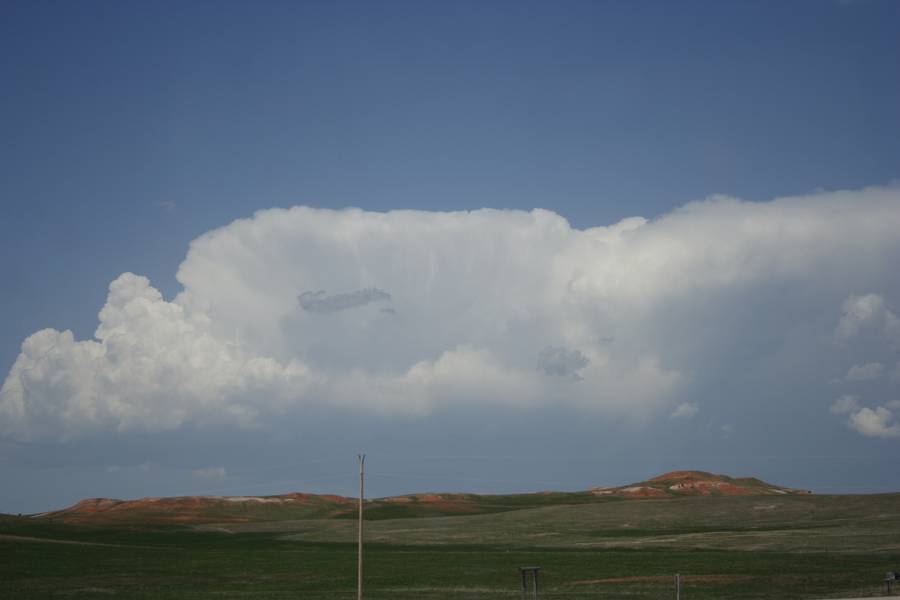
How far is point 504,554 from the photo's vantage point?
8119 cm

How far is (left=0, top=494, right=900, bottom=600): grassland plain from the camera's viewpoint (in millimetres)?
55156

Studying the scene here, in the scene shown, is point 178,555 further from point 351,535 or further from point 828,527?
point 828,527

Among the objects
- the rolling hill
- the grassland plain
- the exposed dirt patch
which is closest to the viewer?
the exposed dirt patch

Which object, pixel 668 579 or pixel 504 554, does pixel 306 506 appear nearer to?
pixel 504 554

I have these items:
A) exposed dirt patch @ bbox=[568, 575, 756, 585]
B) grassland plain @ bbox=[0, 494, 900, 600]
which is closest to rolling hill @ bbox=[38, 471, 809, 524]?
grassland plain @ bbox=[0, 494, 900, 600]

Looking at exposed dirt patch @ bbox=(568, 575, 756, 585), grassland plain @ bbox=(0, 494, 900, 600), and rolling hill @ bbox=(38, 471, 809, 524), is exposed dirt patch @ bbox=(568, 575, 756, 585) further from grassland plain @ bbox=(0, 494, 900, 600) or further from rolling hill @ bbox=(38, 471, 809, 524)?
rolling hill @ bbox=(38, 471, 809, 524)

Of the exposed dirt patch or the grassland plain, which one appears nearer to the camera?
the exposed dirt patch

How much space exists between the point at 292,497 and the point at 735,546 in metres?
114

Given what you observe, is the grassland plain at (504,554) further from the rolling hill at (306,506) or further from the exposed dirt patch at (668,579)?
the rolling hill at (306,506)

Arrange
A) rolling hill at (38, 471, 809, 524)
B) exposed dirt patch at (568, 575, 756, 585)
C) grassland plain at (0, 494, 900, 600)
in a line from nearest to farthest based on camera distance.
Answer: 1. exposed dirt patch at (568, 575, 756, 585)
2. grassland plain at (0, 494, 900, 600)
3. rolling hill at (38, 471, 809, 524)

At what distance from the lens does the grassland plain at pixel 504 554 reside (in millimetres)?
55156

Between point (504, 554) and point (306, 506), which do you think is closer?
point (504, 554)

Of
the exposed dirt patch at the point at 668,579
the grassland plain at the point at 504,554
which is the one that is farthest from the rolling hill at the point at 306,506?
the exposed dirt patch at the point at 668,579

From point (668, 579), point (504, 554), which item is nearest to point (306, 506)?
point (504, 554)
